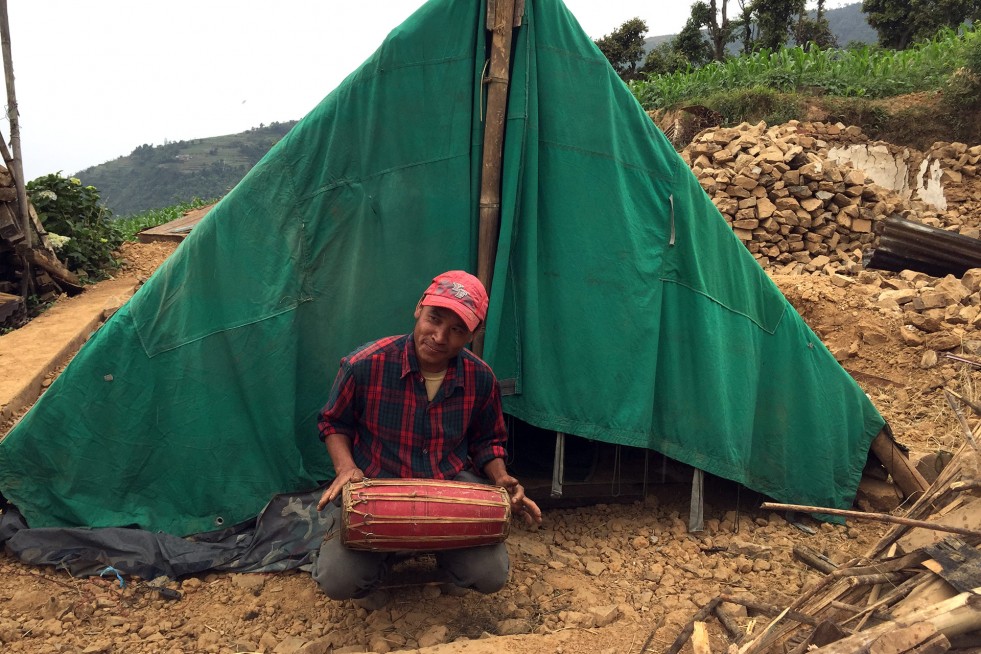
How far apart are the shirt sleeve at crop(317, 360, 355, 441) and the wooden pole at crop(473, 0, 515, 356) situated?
2.59 feet

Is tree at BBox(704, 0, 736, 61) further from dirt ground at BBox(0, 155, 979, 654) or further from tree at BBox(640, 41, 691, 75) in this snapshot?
dirt ground at BBox(0, 155, 979, 654)

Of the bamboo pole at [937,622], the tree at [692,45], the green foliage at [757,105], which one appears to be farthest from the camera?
the tree at [692,45]

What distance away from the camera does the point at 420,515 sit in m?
2.61

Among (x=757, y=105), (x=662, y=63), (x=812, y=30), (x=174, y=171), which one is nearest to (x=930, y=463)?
(x=757, y=105)

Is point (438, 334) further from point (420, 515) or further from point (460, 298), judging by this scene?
point (420, 515)

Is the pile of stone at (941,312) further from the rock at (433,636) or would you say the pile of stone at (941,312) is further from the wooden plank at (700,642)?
the rock at (433,636)

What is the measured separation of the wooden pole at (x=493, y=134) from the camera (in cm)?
328

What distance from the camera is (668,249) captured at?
11.8 feet

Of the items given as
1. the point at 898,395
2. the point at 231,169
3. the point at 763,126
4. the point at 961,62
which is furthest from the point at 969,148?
the point at 231,169

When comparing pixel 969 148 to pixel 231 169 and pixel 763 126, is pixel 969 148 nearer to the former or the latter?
pixel 763 126

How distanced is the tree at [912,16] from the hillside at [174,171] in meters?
37.6

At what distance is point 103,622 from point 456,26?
9.05ft

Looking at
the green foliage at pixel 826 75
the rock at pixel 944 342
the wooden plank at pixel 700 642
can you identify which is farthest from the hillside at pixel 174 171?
the wooden plank at pixel 700 642

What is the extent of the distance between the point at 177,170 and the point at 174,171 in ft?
0.84
